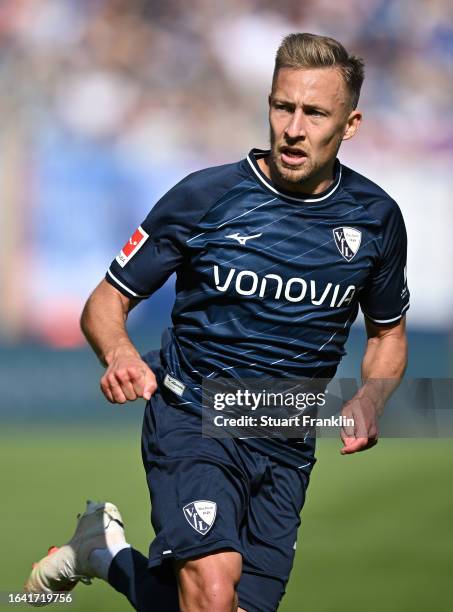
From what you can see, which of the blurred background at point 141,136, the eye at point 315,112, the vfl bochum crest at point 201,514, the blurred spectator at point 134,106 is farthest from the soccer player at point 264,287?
the blurred spectator at point 134,106

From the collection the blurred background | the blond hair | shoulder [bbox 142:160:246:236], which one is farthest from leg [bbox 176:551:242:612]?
the blurred background

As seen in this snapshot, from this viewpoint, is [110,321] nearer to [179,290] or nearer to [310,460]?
[179,290]

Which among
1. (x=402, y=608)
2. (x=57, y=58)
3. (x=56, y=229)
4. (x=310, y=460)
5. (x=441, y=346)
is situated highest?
(x=57, y=58)

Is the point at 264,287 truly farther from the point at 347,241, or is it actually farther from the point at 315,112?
the point at 315,112

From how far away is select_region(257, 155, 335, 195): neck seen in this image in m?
4.20

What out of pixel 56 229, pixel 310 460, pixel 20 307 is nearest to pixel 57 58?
pixel 56 229

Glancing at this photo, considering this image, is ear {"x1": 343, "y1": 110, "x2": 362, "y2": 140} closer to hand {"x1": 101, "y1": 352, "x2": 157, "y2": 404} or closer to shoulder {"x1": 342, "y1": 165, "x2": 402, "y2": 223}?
shoulder {"x1": 342, "y1": 165, "x2": 402, "y2": 223}

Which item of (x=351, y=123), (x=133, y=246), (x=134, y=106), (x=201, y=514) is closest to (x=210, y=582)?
(x=201, y=514)

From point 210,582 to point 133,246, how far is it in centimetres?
125

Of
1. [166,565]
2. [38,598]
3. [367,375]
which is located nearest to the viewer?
[166,565]

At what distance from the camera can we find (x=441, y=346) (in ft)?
40.1

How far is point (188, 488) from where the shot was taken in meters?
3.89

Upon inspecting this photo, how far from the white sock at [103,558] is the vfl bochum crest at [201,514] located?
1.04 meters

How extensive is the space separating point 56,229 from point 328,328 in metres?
8.63
